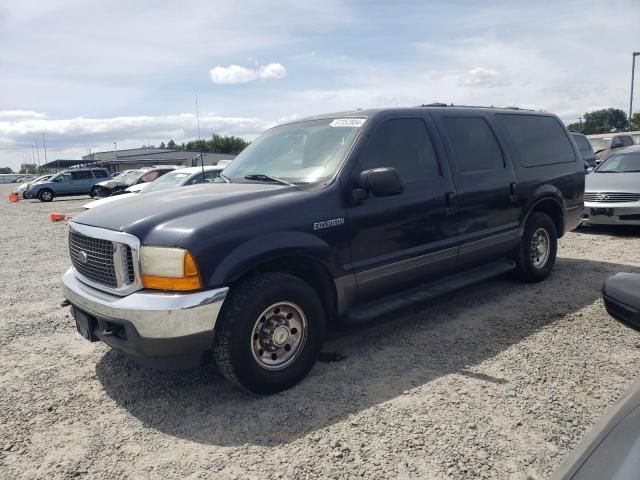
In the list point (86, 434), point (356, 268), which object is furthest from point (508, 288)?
point (86, 434)

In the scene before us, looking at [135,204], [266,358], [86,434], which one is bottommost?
[86,434]

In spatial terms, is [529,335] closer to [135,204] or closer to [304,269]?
[304,269]

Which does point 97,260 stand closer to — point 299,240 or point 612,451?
point 299,240

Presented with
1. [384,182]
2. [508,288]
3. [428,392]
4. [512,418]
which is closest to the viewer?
[512,418]

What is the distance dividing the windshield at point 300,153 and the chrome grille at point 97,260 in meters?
1.33

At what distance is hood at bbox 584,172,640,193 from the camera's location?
8461 millimetres

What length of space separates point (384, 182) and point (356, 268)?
2.25 ft

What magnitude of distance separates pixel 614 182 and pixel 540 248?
4151 mm

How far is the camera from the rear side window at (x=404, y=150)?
3.98 metres

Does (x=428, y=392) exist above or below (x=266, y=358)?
below

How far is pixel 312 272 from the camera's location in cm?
362

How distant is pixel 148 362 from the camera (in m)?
3.08

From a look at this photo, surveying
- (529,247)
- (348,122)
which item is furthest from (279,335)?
(529,247)

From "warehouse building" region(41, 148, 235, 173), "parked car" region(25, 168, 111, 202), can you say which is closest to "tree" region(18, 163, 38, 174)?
"warehouse building" region(41, 148, 235, 173)
